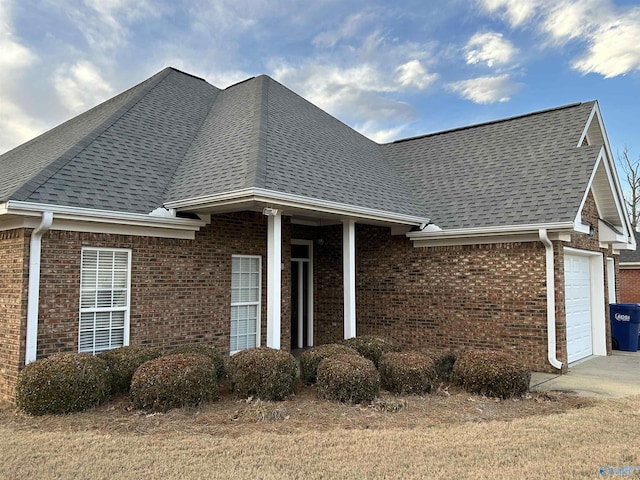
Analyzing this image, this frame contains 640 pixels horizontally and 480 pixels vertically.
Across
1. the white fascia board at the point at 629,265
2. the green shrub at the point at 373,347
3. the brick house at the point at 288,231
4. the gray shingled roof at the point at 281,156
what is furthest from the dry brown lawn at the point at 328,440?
the white fascia board at the point at 629,265

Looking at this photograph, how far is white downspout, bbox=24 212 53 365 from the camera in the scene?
7.38 m

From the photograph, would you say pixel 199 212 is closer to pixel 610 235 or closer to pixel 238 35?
pixel 238 35

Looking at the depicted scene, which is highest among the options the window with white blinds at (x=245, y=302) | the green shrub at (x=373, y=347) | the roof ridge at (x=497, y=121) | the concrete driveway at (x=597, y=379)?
the roof ridge at (x=497, y=121)

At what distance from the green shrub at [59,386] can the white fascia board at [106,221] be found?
7.22 feet

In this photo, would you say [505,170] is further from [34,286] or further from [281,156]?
[34,286]

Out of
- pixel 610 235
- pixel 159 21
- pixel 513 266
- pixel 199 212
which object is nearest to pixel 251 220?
pixel 199 212

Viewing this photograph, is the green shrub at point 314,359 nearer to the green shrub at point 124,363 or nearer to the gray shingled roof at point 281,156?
the green shrub at point 124,363

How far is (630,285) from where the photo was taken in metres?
25.3

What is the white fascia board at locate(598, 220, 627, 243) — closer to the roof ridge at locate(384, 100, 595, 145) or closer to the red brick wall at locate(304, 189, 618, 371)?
the red brick wall at locate(304, 189, 618, 371)

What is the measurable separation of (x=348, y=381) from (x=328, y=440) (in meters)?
1.62

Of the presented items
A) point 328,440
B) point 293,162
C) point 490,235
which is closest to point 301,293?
point 293,162

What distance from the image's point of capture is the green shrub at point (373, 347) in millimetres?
8891

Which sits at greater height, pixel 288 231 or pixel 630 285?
pixel 288 231

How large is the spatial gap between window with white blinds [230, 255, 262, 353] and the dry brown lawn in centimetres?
340
